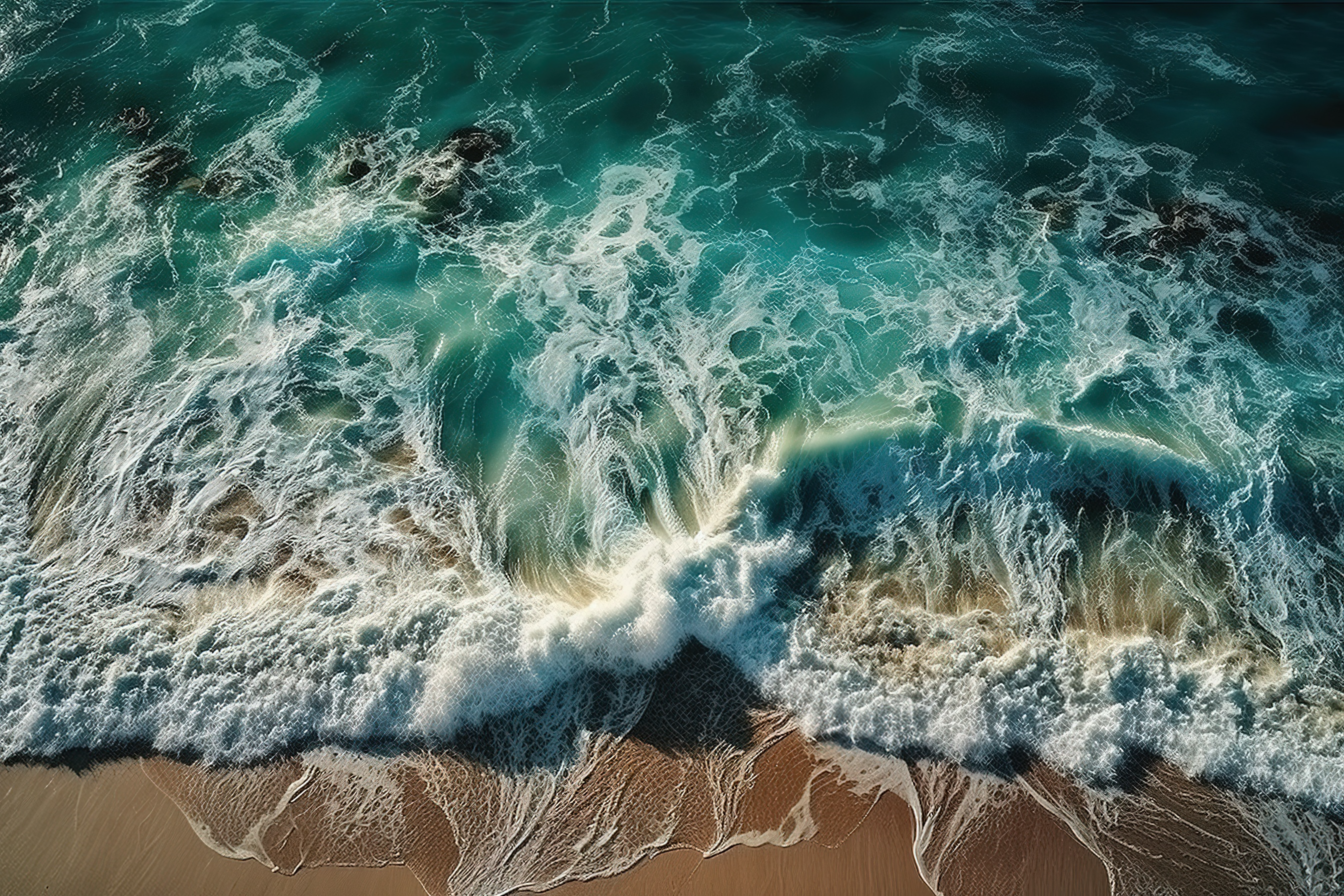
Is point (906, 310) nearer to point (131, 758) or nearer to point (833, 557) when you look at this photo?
point (833, 557)

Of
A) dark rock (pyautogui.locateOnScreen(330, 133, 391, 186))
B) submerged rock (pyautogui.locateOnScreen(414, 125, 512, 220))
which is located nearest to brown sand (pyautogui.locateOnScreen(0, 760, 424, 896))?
submerged rock (pyautogui.locateOnScreen(414, 125, 512, 220))

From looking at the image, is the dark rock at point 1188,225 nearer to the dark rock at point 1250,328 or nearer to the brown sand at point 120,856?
the dark rock at point 1250,328

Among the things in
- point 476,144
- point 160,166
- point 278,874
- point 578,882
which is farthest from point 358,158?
point 578,882

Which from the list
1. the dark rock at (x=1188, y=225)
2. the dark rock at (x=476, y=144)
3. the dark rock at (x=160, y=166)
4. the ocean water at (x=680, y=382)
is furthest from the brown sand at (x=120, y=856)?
the dark rock at (x=1188, y=225)

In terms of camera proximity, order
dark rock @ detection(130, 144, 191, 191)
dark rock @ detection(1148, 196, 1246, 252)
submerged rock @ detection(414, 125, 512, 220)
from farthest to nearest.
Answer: dark rock @ detection(130, 144, 191, 191) → submerged rock @ detection(414, 125, 512, 220) → dark rock @ detection(1148, 196, 1246, 252)

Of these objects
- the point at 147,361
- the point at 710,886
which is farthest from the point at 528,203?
the point at 710,886

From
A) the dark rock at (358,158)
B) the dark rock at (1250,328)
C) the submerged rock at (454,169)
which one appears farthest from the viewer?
the dark rock at (358,158)

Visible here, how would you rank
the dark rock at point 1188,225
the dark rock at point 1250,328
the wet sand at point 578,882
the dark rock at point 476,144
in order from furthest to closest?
the dark rock at point 476,144
the dark rock at point 1188,225
the dark rock at point 1250,328
the wet sand at point 578,882

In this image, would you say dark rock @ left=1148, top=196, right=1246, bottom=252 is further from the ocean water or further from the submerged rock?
the submerged rock
